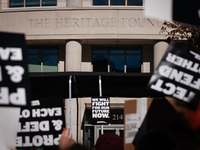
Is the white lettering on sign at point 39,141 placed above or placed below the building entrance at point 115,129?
above

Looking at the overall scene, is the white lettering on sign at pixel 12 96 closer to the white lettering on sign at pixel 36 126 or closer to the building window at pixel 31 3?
the white lettering on sign at pixel 36 126

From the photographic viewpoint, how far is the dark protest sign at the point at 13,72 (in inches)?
121

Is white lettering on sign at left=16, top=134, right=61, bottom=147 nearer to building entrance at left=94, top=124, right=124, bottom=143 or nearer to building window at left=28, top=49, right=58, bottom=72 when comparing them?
building entrance at left=94, top=124, right=124, bottom=143

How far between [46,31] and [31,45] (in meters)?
1.68

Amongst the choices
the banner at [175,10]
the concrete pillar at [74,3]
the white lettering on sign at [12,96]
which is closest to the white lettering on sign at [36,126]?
the white lettering on sign at [12,96]

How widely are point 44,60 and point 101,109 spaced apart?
6.70 m

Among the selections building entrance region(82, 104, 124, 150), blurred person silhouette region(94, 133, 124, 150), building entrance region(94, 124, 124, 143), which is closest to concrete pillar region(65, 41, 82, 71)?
building entrance region(82, 104, 124, 150)

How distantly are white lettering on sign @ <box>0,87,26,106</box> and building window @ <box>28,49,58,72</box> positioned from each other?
505 inches

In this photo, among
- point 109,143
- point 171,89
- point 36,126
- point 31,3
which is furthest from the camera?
point 31,3

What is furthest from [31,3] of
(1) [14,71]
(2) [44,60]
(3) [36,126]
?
(1) [14,71]

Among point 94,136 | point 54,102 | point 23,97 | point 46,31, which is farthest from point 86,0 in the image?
point 23,97

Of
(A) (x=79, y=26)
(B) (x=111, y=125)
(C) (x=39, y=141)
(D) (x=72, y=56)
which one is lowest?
(B) (x=111, y=125)

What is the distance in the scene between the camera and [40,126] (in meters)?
5.18

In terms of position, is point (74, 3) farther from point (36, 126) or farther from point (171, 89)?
point (171, 89)
